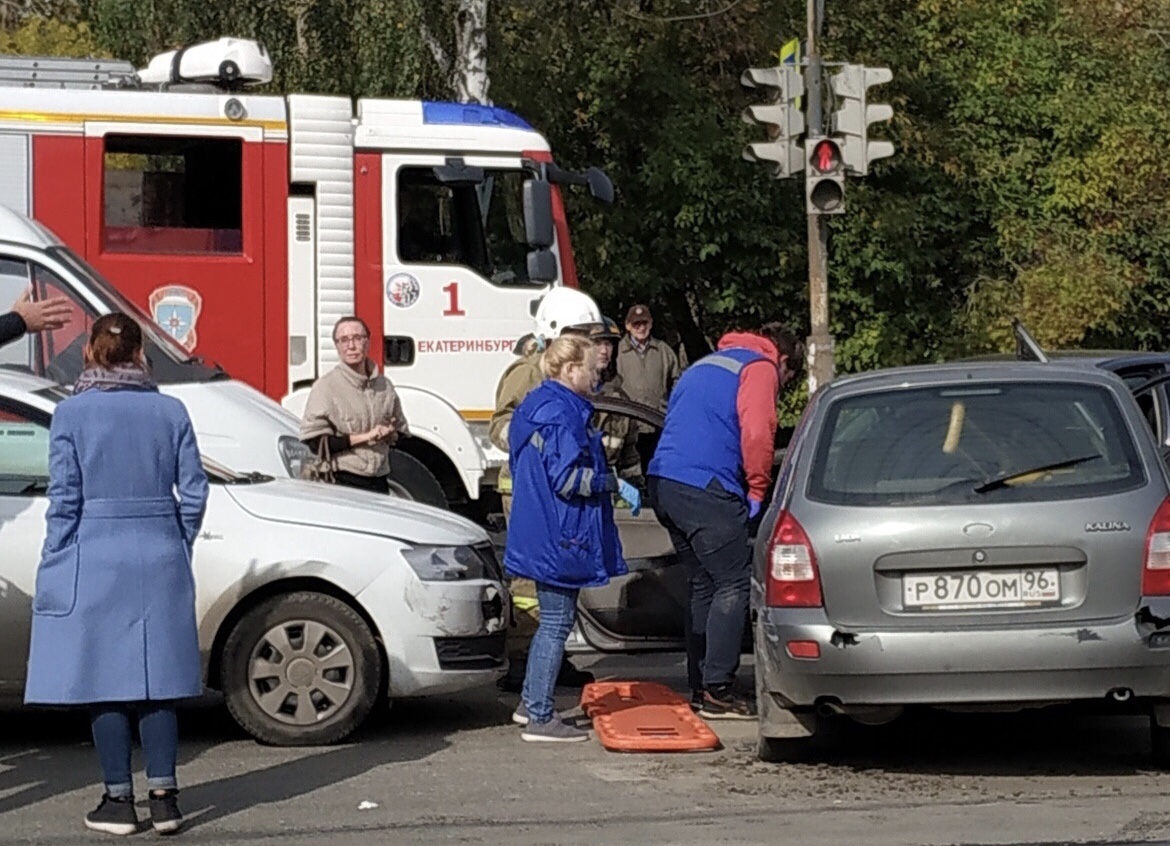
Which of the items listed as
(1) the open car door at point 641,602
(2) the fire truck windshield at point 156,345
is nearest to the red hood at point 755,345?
(1) the open car door at point 641,602

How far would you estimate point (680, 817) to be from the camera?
7.29m

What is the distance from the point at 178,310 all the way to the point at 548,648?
588cm

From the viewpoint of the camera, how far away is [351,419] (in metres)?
10.5

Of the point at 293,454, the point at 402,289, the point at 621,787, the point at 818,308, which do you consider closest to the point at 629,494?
the point at 621,787

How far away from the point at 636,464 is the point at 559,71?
52.9 ft

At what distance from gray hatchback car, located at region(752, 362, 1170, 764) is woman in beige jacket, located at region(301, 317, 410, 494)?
3100 mm

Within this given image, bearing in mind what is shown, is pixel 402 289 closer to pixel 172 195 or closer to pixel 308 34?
pixel 172 195

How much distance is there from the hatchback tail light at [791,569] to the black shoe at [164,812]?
2.18 m

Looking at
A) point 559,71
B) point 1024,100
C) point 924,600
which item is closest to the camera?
point 924,600

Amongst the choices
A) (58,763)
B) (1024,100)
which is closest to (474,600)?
(58,763)

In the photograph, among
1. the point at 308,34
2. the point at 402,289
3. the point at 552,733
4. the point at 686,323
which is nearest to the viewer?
the point at 552,733

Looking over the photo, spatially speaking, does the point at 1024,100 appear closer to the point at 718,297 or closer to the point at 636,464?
the point at 718,297

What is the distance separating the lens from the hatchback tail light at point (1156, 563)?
24.4ft

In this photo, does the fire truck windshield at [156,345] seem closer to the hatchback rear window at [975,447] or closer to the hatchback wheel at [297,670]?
the hatchback wheel at [297,670]
